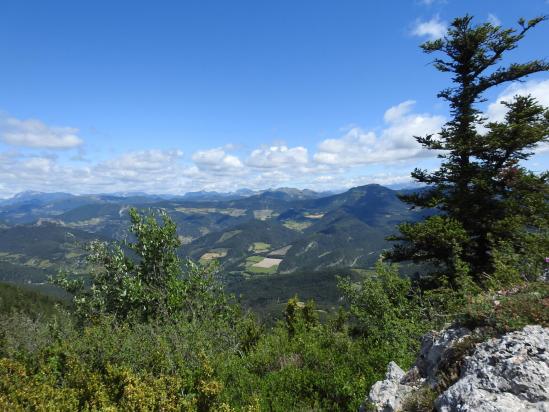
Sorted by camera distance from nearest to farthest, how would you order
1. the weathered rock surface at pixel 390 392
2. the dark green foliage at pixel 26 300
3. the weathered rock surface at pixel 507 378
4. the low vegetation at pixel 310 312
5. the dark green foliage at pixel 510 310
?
the weathered rock surface at pixel 507 378 → the dark green foliage at pixel 510 310 → the weathered rock surface at pixel 390 392 → the low vegetation at pixel 310 312 → the dark green foliage at pixel 26 300

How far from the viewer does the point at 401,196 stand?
27.5 meters

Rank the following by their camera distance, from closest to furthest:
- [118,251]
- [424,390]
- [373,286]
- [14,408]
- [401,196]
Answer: [424,390] → [14,408] → [373,286] → [118,251] → [401,196]

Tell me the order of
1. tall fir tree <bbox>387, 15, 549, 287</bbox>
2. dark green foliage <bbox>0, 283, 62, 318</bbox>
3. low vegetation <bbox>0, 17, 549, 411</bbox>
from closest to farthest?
1. low vegetation <bbox>0, 17, 549, 411</bbox>
2. tall fir tree <bbox>387, 15, 549, 287</bbox>
3. dark green foliage <bbox>0, 283, 62, 318</bbox>

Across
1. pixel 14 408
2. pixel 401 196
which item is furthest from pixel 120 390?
pixel 401 196

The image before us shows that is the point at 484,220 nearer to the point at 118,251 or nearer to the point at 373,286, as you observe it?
the point at 373,286

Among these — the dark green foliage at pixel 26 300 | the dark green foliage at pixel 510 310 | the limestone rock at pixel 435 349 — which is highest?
the dark green foliage at pixel 510 310

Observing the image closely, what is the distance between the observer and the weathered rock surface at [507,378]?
5320 millimetres

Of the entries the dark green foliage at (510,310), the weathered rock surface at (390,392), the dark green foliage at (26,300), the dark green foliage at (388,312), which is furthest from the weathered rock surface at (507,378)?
the dark green foliage at (26,300)

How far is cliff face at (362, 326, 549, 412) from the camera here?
5395 millimetres

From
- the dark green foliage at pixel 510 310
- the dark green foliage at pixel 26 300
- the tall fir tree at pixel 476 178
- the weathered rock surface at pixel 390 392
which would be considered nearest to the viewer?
the dark green foliage at pixel 510 310

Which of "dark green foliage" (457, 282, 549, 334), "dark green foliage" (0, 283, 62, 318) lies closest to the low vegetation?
"dark green foliage" (457, 282, 549, 334)

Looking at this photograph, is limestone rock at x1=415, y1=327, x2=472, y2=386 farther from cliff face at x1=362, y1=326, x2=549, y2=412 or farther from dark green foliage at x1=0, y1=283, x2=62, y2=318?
dark green foliage at x1=0, y1=283, x2=62, y2=318

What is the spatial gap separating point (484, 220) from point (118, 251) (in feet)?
78.6

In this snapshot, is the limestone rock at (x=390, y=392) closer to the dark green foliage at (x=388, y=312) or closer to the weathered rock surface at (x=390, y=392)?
the weathered rock surface at (x=390, y=392)
